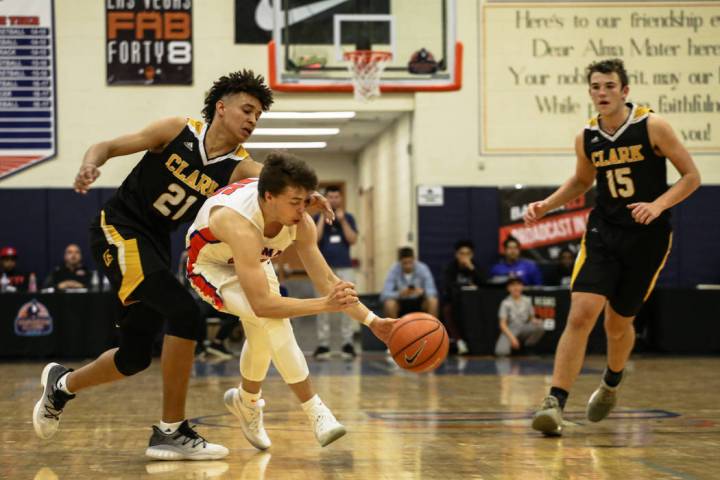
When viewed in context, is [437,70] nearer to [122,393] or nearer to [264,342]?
[122,393]

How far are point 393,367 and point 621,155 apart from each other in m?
5.85

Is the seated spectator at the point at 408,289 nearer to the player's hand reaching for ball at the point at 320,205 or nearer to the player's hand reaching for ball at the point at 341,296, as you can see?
the player's hand reaching for ball at the point at 320,205

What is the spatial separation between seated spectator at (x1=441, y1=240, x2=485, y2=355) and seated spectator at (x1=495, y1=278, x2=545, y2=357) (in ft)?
2.22

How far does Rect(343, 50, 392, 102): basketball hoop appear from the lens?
12883 mm

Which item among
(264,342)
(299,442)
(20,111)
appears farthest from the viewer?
(20,111)

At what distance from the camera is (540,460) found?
4676 mm

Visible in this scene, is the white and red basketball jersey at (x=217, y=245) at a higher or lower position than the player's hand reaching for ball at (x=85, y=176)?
lower

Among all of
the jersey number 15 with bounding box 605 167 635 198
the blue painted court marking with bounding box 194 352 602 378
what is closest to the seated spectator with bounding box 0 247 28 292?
the blue painted court marking with bounding box 194 352 602 378

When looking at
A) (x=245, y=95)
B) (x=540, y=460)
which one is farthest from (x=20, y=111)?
(x=540, y=460)

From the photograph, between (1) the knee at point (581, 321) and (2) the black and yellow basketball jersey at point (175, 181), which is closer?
(2) the black and yellow basketball jersey at point (175, 181)

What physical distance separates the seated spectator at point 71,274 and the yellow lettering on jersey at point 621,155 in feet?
29.6

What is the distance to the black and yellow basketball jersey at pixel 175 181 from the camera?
508 cm

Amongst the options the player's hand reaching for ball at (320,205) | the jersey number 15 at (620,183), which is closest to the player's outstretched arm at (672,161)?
the jersey number 15 at (620,183)

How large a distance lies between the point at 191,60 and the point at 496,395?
813 cm
